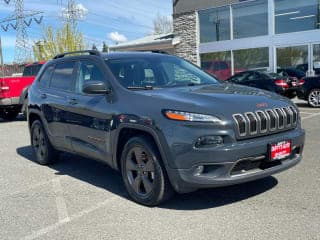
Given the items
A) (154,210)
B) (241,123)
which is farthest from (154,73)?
(154,210)

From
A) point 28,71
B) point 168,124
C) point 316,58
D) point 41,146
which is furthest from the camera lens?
point 316,58

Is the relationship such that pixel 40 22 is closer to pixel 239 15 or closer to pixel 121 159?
pixel 239 15

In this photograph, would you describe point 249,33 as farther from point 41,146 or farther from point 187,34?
point 41,146

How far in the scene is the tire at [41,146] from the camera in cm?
690

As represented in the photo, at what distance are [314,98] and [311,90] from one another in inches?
11.1

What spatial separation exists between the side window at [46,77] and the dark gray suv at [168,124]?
2.09ft

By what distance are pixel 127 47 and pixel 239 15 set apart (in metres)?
7.81

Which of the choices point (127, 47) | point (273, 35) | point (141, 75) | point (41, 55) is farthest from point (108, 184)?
point (41, 55)

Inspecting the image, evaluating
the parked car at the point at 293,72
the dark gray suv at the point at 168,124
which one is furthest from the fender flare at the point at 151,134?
the parked car at the point at 293,72

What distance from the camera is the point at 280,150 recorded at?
14.8ft

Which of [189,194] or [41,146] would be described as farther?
[41,146]

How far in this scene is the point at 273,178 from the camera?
216 inches

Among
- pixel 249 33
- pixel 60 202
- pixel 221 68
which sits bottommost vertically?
pixel 60 202

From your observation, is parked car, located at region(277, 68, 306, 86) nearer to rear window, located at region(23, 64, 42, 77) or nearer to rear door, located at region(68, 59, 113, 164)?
rear window, located at region(23, 64, 42, 77)
